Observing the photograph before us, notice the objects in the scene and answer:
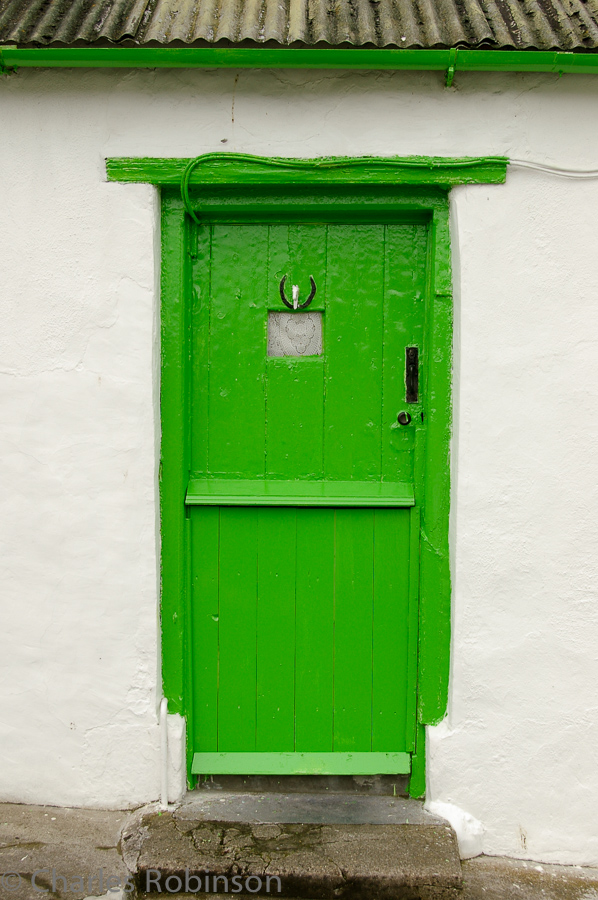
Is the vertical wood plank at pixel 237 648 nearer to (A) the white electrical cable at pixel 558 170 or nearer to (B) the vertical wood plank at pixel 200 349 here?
(B) the vertical wood plank at pixel 200 349

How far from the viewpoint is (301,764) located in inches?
107

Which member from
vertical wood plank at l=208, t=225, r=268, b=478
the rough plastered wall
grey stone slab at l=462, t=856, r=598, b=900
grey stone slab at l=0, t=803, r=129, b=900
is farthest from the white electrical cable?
grey stone slab at l=0, t=803, r=129, b=900

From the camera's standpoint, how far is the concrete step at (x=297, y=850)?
7.48 feet

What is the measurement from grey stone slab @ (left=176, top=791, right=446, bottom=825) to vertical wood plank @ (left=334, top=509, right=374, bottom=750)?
22 centimetres

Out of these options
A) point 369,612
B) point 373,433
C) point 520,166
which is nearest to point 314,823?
point 369,612

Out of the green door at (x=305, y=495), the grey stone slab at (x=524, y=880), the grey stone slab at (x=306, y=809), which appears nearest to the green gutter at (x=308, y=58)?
the green door at (x=305, y=495)

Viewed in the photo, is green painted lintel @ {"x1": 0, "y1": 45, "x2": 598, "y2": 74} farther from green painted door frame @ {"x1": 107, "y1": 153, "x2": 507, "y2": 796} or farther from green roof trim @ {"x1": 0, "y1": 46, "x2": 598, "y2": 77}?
green painted door frame @ {"x1": 107, "y1": 153, "x2": 507, "y2": 796}

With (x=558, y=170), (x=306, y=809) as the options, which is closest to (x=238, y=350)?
(x=558, y=170)

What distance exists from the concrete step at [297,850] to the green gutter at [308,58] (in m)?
3.06

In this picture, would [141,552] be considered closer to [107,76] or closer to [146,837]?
[146,837]

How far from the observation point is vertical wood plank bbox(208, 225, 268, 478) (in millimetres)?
2721

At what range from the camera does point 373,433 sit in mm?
2729

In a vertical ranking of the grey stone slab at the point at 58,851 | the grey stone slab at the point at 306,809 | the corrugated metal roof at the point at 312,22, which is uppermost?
the corrugated metal roof at the point at 312,22

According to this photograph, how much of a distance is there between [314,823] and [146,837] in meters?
0.69
